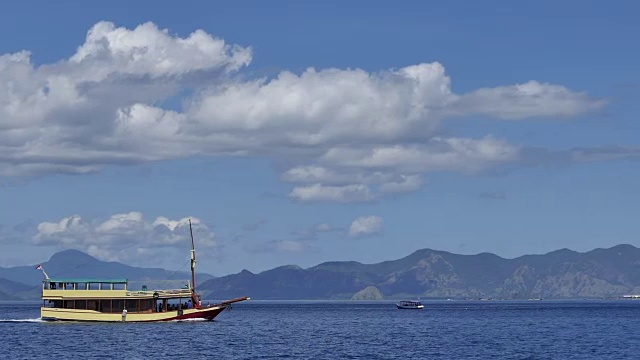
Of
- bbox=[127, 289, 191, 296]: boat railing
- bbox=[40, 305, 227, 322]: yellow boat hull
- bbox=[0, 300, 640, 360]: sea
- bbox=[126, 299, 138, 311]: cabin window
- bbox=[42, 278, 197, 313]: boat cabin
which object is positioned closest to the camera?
bbox=[0, 300, 640, 360]: sea

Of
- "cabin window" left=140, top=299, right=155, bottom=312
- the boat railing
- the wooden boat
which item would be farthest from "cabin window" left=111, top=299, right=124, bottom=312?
"cabin window" left=140, top=299, right=155, bottom=312

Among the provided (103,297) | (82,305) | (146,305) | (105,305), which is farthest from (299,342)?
(82,305)

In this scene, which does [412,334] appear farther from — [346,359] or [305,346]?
[346,359]

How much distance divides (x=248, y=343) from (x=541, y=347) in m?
39.6

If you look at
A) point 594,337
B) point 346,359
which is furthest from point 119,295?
point 594,337

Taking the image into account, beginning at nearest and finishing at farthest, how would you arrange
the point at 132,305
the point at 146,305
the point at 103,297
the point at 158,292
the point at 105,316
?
the point at 103,297, the point at 105,316, the point at 158,292, the point at 132,305, the point at 146,305

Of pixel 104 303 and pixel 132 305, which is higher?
pixel 104 303

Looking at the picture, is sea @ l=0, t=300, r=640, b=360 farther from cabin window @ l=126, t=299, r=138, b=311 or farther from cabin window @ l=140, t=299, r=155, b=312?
cabin window @ l=126, t=299, r=138, b=311

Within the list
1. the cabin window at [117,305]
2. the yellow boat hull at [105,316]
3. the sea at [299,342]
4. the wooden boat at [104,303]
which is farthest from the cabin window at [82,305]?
the cabin window at [117,305]

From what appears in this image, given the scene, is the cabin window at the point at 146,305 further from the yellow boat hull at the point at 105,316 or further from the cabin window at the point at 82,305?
the cabin window at the point at 82,305

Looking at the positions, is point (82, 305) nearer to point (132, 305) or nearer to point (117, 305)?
point (117, 305)

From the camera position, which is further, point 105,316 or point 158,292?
point 158,292

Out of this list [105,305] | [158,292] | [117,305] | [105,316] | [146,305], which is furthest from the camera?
[146,305]

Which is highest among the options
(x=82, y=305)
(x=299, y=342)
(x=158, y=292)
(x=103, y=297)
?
(x=158, y=292)
